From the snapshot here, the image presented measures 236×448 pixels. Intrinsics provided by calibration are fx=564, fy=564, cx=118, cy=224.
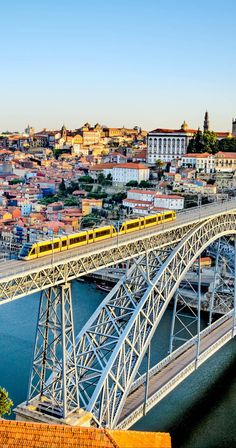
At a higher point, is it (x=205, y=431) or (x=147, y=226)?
(x=147, y=226)

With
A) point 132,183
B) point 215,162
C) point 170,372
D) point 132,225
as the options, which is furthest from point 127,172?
point 132,225

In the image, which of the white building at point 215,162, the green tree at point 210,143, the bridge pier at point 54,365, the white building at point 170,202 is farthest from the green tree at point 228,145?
the bridge pier at point 54,365

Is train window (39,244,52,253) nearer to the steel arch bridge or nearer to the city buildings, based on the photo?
the steel arch bridge

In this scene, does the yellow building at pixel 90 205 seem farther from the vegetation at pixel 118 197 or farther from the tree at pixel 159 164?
the tree at pixel 159 164

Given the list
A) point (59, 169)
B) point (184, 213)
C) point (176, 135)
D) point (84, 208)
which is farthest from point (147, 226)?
point (59, 169)

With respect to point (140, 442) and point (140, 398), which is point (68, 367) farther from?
point (140, 442)

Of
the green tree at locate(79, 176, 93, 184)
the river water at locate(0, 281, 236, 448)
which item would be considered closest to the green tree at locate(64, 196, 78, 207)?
the green tree at locate(79, 176, 93, 184)
